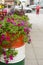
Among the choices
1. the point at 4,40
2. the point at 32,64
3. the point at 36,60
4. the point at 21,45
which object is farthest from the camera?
the point at 36,60

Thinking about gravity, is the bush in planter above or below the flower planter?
above

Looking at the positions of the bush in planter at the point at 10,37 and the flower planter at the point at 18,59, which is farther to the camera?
the flower planter at the point at 18,59

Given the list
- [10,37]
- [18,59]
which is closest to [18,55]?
[18,59]

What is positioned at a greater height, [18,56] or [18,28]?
[18,28]

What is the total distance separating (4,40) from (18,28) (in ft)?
1.22

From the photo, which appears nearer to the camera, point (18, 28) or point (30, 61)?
point (18, 28)

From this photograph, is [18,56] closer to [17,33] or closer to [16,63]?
[16,63]

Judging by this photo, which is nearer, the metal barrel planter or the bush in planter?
the bush in planter

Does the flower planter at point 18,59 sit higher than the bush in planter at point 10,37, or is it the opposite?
the bush in planter at point 10,37

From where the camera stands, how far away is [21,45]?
3.82 metres

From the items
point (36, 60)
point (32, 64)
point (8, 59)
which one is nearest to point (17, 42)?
point (8, 59)

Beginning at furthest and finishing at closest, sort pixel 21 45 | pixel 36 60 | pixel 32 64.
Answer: pixel 36 60 → pixel 32 64 → pixel 21 45

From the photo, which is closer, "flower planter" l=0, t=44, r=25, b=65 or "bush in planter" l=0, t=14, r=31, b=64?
"bush in planter" l=0, t=14, r=31, b=64

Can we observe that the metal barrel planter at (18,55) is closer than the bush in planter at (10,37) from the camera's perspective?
No
